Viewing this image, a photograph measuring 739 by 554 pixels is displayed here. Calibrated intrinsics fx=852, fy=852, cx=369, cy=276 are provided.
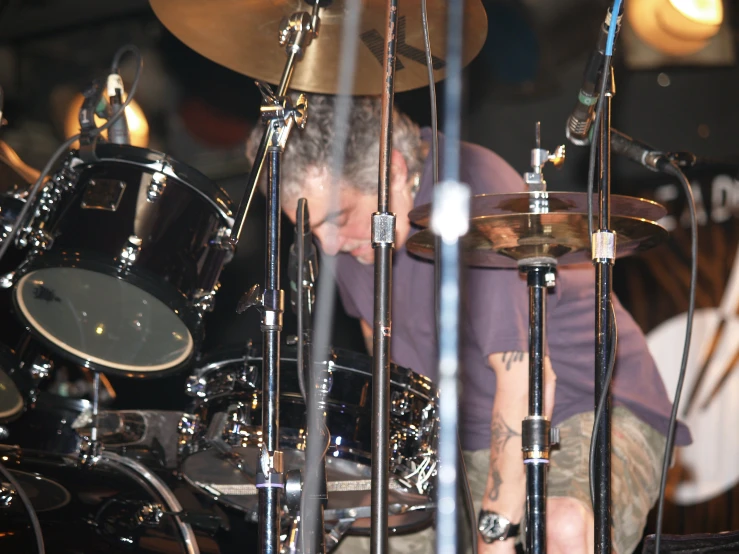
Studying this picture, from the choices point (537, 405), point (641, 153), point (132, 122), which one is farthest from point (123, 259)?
point (132, 122)

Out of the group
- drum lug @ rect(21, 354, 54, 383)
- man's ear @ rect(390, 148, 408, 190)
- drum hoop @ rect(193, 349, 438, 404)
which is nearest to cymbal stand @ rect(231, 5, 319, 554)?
drum hoop @ rect(193, 349, 438, 404)

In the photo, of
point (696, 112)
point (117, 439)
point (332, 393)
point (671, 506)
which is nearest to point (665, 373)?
point (671, 506)

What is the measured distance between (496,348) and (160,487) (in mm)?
710

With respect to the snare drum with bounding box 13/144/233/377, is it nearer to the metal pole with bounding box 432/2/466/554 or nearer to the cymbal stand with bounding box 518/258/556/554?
the metal pole with bounding box 432/2/466/554

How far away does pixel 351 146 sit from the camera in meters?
2.10

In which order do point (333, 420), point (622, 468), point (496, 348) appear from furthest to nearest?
point (622, 468)
point (496, 348)
point (333, 420)

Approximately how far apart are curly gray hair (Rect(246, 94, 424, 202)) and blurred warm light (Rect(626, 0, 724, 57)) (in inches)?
36.2

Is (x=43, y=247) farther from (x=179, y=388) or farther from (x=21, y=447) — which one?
(x=179, y=388)

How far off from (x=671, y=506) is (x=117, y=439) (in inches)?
62.5

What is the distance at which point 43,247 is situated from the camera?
5.16ft

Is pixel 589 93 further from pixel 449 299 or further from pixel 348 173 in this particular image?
pixel 348 173

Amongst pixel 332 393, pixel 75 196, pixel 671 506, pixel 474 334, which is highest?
pixel 75 196

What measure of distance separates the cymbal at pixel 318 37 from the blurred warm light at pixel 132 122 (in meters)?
0.82

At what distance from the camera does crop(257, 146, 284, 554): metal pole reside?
4.00ft
